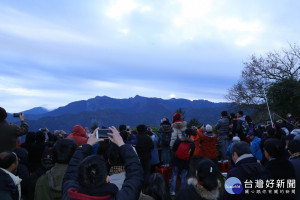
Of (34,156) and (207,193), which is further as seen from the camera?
(34,156)

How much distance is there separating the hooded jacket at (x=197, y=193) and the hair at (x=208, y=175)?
0.15 ft

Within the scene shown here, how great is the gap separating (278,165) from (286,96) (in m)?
21.3

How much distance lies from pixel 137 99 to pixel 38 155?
513 feet

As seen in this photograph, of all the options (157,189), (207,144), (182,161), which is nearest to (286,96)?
(207,144)

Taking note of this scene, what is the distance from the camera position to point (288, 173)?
3580 millimetres

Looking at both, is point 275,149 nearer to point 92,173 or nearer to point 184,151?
point 92,173

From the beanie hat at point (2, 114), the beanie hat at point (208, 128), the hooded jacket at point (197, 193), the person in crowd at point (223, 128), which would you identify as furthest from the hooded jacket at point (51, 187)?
the person in crowd at point (223, 128)

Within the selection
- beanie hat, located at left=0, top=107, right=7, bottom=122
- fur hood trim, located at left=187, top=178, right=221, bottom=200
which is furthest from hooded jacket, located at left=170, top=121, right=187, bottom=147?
fur hood trim, located at left=187, top=178, right=221, bottom=200

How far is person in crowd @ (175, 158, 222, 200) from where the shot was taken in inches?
105

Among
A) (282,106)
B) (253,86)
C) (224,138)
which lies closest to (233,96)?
(253,86)

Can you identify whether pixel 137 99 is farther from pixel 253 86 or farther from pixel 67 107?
pixel 253 86

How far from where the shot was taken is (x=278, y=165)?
3.59 meters

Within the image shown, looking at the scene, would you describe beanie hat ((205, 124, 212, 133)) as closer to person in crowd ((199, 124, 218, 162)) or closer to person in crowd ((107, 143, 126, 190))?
person in crowd ((199, 124, 218, 162))

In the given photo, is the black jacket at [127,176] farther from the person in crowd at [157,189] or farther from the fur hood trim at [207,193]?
the person in crowd at [157,189]
